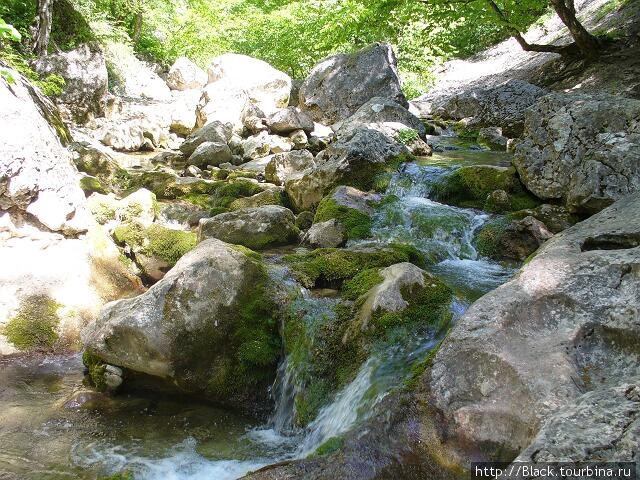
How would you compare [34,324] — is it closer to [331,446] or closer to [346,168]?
[331,446]

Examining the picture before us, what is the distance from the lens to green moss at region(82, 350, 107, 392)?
16.0 ft

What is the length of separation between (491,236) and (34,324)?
631 cm

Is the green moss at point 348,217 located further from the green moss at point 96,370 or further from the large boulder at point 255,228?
the green moss at point 96,370

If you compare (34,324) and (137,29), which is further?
(137,29)

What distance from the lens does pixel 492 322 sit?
299cm

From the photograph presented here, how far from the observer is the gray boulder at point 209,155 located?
1427 cm

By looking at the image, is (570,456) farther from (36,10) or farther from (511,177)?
(36,10)

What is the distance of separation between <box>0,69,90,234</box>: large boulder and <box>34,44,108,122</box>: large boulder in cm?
978

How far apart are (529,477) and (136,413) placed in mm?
3959

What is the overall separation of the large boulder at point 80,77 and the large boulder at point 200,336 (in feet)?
45.5

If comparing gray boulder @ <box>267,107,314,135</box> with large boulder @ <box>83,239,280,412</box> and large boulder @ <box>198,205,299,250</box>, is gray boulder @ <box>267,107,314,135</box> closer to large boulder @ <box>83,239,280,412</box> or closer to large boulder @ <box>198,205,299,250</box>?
large boulder @ <box>198,205,299,250</box>

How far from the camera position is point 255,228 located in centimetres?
763

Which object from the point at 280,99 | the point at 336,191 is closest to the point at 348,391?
the point at 336,191

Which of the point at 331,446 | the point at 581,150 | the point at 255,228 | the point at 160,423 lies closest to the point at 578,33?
the point at 581,150
